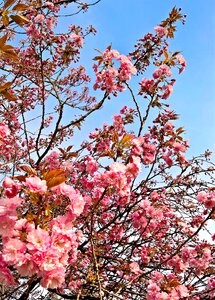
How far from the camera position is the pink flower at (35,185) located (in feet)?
5.91

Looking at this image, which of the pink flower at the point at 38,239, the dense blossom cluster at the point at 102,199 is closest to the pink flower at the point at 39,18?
the dense blossom cluster at the point at 102,199

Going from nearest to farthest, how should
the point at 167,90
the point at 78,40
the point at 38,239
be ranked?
the point at 38,239 < the point at 167,90 < the point at 78,40

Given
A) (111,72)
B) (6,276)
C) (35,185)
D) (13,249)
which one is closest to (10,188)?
(35,185)

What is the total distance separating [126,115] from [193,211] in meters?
1.57

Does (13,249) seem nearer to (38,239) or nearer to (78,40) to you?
(38,239)

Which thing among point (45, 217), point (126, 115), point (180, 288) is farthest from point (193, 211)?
point (45, 217)

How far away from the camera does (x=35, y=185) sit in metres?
1.81

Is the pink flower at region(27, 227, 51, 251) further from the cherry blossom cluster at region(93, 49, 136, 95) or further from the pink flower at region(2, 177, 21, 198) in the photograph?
the cherry blossom cluster at region(93, 49, 136, 95)

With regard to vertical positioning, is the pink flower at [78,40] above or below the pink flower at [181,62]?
above

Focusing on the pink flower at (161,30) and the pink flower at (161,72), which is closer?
the pink flower at (161,72)

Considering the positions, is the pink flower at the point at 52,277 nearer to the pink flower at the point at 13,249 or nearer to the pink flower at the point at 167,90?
the pink flower at the point at 13,249

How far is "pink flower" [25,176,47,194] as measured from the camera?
1801 millimetres

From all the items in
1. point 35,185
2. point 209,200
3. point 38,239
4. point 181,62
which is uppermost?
point 181,62

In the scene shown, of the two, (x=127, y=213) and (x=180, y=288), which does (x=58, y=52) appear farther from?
(x=180, y=288)
